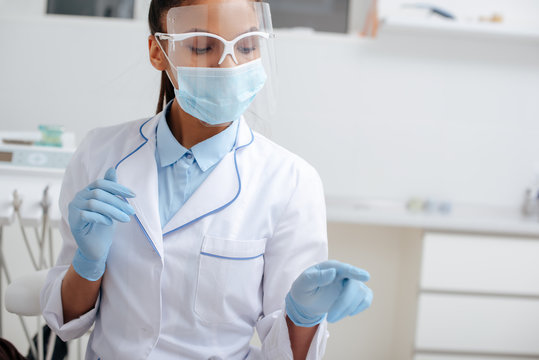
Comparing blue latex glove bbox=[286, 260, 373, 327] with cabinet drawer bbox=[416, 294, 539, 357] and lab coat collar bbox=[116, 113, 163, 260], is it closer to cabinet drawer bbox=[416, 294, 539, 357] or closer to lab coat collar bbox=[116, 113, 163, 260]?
lab coat collar bbox=[116, 113, 163, 260]

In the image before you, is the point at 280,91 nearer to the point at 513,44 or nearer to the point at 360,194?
the point at 360,194

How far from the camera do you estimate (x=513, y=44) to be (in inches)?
103

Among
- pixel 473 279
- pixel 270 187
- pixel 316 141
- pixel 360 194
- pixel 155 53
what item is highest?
pixel 155 53

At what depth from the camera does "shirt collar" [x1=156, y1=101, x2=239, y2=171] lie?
108cm

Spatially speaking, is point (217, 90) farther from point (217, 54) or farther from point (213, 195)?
point (213, 195)

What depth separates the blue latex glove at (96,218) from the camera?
0.93m

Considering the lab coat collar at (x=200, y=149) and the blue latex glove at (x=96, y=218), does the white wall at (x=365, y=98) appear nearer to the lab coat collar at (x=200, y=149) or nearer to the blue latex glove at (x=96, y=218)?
the lab coat collar at (x=200, y=149)

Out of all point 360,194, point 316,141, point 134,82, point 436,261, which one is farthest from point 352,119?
point 134,82

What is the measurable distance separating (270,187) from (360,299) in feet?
0.99

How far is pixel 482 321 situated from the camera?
7.51 ft

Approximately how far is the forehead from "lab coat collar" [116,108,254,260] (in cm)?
25

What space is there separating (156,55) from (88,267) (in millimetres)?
417

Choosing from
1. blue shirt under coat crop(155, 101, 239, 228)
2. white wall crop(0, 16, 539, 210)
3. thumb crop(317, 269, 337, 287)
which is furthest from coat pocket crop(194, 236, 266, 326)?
white wall crop(0, 16, 539, 210)

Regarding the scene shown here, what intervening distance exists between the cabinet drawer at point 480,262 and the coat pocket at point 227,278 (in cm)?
138
